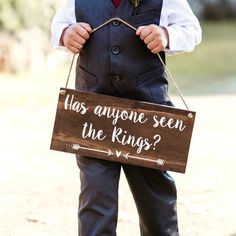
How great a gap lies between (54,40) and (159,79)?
0.40 metres

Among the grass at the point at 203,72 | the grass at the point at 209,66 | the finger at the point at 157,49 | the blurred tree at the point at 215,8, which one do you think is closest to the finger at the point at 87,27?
the finger at the point at 157,49

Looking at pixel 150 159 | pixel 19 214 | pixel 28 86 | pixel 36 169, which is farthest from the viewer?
pixel 28 86

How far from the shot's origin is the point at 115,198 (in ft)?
8.54

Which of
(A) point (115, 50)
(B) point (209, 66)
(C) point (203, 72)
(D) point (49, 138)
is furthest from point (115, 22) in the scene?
(B) point (209, 66)

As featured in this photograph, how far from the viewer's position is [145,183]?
106 inches

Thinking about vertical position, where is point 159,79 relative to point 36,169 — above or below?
above

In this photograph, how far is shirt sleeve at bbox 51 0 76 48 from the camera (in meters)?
2.67

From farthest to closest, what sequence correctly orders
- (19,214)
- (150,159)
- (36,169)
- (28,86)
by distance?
(28,86), (36,169), (19,214), (150,159)

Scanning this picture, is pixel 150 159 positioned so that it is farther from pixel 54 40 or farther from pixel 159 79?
pixel 54 40

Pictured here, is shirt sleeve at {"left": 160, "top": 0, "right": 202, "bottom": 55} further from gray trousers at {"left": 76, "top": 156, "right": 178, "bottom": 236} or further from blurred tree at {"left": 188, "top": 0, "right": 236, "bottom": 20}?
blurred tree at {"left": 188, "top": 0, "right": 236, "bottom": 20}

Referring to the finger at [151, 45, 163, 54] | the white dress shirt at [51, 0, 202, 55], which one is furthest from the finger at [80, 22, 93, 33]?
the finger at [151, 45, 163, 54]

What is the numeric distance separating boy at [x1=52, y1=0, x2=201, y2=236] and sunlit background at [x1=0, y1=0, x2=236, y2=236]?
778 mm

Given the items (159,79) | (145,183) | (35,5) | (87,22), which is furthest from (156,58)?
(35,5)

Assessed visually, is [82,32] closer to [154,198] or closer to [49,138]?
[154,198]
